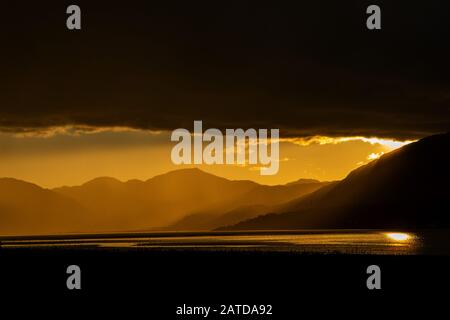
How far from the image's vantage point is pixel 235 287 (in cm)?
6353

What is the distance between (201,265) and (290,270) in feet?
41.9

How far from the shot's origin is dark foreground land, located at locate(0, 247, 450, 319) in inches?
2052

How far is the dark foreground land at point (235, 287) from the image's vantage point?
5212cm
